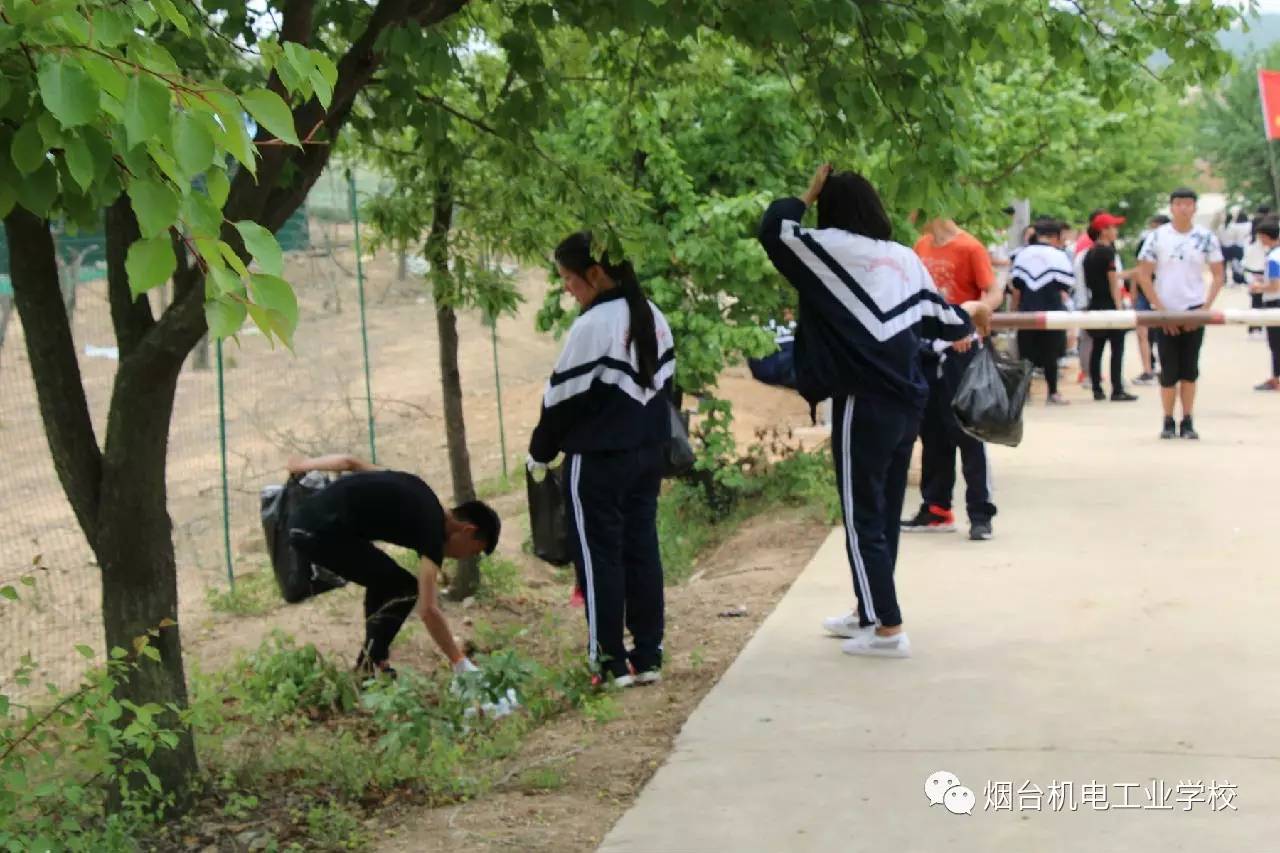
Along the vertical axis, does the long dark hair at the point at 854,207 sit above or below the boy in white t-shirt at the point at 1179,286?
above

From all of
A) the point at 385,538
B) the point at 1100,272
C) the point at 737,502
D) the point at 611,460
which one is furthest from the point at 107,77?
the point at 1100,272

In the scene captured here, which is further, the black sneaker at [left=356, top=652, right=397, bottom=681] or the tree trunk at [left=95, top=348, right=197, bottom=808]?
the black sneaker at [left=356, top=652, right=397, bottom=681]

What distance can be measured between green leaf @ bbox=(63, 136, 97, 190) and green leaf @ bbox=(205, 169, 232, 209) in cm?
18

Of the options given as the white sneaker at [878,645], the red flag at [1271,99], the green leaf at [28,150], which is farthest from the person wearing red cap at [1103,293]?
the green leaf at [28,150]

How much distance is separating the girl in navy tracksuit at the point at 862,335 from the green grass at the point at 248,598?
12.2ft

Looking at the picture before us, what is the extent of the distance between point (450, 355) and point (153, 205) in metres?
6.39

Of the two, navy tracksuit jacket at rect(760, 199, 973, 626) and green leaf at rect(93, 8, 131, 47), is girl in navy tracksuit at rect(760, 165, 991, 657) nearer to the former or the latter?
navy tracksuit jacket at rect(760, 199, 973, 626)

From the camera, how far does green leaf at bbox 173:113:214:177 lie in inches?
98.7

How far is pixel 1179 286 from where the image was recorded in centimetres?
1334

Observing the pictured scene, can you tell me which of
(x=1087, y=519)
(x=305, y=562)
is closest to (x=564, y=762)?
(x=305, y=562)

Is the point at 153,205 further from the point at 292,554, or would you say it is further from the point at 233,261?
the point at 292,554

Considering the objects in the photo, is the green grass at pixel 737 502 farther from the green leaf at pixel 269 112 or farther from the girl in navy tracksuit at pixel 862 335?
the green leaf at pixel 269 112

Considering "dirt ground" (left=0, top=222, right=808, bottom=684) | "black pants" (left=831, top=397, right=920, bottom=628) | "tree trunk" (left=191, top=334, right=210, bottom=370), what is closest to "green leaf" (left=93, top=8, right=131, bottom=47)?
"black pants" (left=831, top=397, right=920, bottom=628)

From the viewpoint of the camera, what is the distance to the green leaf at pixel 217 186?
8.93 feet
